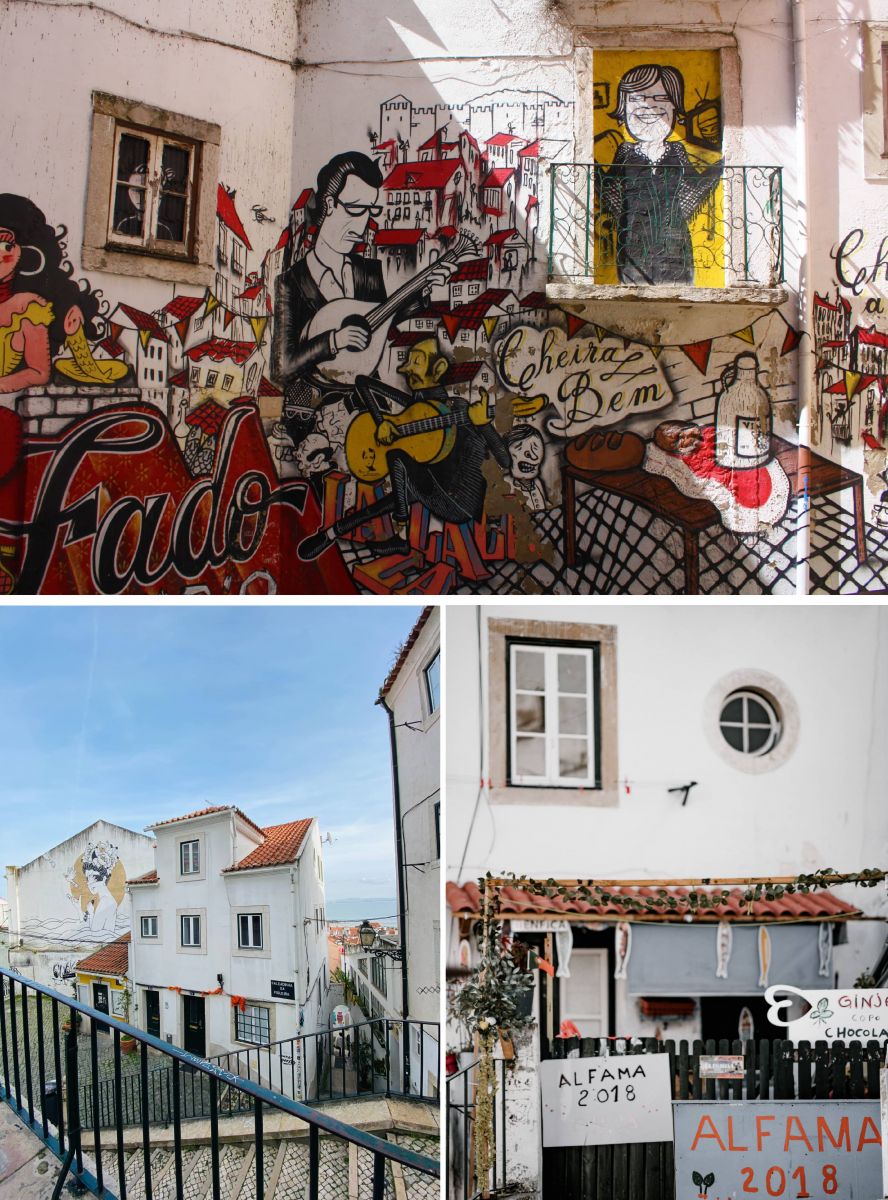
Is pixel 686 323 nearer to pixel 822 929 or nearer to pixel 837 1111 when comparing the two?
pixel 822 929

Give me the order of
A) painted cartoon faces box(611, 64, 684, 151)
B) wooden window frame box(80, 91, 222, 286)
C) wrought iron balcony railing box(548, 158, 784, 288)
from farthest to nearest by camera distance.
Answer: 1. painted cartoon faces box(611, 64, 684, 151)
2. wrought iron balcony railing box(548, 158, 784, 288)
3. wooden window frame box(80, 91, 222, 286)

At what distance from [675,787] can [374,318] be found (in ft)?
13.7

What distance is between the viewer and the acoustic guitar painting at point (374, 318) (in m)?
7.43

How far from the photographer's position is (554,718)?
4.24 m

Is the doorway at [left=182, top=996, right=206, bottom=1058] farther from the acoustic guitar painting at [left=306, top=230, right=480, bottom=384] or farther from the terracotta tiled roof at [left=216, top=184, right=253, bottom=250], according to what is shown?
the terracotta tiled roof at [left=216, top=184, right=253, bottom=250]

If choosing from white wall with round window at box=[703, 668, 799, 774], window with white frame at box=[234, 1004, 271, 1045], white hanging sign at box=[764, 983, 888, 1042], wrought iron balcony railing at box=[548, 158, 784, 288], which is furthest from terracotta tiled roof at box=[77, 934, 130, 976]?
wrought iron balcony railing at box=[548, 158, 784, 288]

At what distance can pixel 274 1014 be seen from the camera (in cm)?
409

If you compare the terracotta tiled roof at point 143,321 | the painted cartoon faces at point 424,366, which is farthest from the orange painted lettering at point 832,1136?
the terracotta tiled roof at point 143,321

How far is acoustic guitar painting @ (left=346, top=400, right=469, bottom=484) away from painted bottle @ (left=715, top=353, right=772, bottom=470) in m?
1.53

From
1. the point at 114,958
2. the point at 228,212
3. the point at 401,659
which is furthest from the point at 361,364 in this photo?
the point at 114,958

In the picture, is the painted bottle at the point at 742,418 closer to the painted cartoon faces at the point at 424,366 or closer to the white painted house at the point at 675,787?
the painted cartoon faces at the point at 424,366

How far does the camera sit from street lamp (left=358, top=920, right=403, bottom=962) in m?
4.17

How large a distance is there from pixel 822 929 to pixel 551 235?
4.63m

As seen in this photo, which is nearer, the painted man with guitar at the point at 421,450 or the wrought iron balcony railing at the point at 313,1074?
the wrought iron balcony railing at the point at 313,1074
